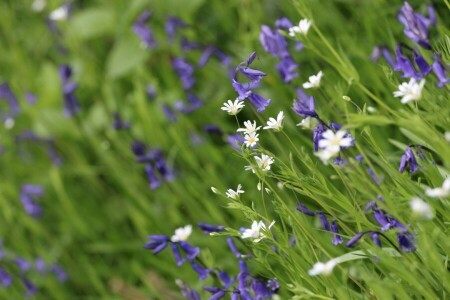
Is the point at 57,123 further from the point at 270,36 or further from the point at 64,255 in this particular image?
the point at 270,36

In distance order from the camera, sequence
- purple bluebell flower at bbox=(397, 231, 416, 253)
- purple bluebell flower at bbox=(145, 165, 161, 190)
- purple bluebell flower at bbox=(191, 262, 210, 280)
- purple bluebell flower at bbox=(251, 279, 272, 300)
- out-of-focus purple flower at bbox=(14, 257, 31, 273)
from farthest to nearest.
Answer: out-of-focus purple flower at bbox=(14, 257, 31, 273) < purple bluebell flower at bbox=(145, 165, 161, 190) < purple bluebell flower at bbox=(191, 262, 210, 280) < purple bluebell flower at bbox=(251, 279, 272, 300) < purple bluebell flower at bbox=(397, 231, 416, 253)

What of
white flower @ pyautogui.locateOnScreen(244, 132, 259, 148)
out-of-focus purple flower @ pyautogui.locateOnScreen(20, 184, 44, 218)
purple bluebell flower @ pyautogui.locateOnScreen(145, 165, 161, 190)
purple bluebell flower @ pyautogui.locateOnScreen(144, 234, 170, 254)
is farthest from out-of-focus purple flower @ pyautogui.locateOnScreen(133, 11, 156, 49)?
white flower @ pyautogui.locateOnScreen(244, 132, 259, 148)

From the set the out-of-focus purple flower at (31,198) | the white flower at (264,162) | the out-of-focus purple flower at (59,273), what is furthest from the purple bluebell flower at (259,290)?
the out-of-focus purple flower at (31,198)

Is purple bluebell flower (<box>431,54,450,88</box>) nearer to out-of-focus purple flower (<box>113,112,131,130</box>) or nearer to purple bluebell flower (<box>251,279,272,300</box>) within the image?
purple bluebell flower (<box>251,279,272,300</box>)

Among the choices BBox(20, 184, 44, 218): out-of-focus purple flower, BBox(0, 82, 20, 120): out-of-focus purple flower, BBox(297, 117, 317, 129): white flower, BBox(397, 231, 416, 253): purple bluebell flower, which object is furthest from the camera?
BBox(0, 82, 20, 120): out-of-focus purple flower

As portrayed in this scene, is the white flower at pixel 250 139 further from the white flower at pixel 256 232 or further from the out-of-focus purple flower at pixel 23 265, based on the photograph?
the out-of-focus purple flower at pixel 23 265

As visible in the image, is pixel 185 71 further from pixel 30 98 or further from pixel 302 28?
pixel 302 28
